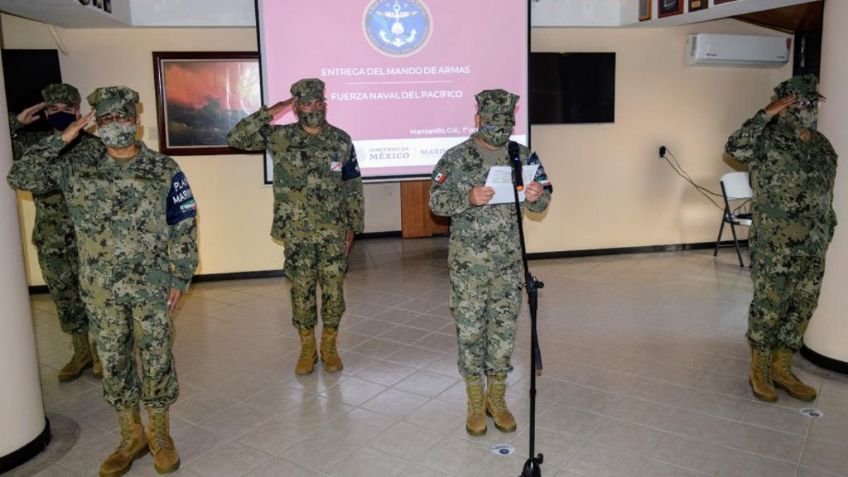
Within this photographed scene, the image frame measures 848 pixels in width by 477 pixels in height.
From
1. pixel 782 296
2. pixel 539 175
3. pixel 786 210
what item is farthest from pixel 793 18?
pixel 539 175

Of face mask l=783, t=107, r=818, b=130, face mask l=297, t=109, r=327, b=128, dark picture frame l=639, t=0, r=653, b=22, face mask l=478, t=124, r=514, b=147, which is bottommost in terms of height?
face mask l=478, t=124, r=514, b=147

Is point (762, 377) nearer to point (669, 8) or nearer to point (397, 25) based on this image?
point (397, 25)

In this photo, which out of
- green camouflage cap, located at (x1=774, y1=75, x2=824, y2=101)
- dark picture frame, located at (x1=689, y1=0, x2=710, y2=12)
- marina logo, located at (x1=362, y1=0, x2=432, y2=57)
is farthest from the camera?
dark picture frame, located at (x1=689, y1=0, x2=710, y2=12)

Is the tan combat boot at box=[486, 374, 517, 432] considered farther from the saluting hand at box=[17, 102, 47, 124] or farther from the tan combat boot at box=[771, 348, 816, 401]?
the saluting hand at box=[17, 102, 47, 124]

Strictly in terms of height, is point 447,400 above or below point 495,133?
below

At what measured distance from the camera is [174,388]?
2854 mm

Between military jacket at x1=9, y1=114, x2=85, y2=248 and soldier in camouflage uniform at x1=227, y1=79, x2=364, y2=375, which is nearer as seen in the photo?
soldier in camouflage uniform at x1=227, y1=79, x2=364, y2=375

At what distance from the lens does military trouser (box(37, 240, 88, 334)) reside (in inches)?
152

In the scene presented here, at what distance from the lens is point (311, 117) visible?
3.71m

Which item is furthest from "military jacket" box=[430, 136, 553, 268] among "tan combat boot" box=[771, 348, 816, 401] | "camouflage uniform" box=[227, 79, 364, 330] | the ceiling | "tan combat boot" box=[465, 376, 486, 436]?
the ceiling

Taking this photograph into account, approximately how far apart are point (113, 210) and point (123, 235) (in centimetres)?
10

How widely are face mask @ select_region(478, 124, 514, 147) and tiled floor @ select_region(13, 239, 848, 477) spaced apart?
1.39 metres

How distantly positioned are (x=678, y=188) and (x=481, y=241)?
201 inches

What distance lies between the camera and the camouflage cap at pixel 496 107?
2.86 meters
